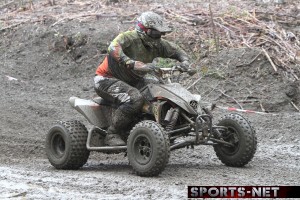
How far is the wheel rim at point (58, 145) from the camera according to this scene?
9406mm

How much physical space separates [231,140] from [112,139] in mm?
1572

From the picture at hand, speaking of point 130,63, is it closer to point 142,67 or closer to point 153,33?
point 142,67

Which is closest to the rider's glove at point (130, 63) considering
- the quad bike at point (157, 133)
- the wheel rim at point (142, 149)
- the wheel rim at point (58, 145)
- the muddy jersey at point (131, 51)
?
the muddy jersey at point (131, 51)

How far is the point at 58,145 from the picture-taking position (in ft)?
31.1

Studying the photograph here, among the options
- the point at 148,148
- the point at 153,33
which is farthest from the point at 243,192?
the point at 153,33

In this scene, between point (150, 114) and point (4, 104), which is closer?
point (150, 114)

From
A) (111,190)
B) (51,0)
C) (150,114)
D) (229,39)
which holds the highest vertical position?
(51,0)

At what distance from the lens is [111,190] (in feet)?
24.3

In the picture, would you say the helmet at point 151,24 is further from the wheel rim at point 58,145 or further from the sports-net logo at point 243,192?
the sports-net logo at point 243,192

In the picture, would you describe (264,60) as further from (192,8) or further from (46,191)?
(46,191)

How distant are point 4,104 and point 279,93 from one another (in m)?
5.20

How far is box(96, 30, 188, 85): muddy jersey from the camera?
9.02 m

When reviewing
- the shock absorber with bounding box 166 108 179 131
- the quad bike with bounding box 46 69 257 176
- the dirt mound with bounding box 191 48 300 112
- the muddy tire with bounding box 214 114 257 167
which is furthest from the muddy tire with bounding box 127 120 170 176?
the dirt mound with bounding box 191 48 300 112

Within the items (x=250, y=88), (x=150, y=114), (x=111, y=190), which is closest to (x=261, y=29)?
(x=250, y=88)
